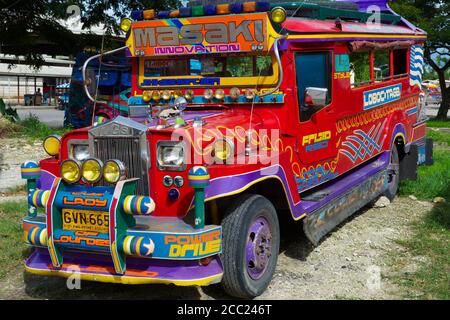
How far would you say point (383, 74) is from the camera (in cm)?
802

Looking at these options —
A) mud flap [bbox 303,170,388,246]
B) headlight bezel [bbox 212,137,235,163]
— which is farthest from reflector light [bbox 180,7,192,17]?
mud flap [bbox 303,170,388,246]

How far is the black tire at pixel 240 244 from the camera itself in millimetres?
4379

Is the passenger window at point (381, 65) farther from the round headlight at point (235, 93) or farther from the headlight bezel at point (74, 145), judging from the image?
the headlight bezel at point (74, 145)

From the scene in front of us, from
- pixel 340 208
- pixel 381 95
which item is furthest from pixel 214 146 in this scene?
pixel 381 95

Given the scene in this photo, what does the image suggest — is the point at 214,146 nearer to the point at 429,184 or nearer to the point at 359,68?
the point at 359,68

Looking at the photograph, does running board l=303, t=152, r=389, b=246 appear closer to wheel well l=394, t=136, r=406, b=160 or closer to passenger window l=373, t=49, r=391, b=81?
A: wheel well l=394, t=136, r=406, b=160

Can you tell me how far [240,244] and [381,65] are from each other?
4.67m

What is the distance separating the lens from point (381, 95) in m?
7.68

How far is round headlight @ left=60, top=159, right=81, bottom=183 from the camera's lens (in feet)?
13.9

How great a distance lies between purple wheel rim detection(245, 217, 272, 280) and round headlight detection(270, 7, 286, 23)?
1.82 m

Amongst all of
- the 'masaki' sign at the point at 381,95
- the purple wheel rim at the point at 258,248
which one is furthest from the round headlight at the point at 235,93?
the 'masaki' sign at the point at 381,95

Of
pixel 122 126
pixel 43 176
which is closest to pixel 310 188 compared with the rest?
pixel 122 126
